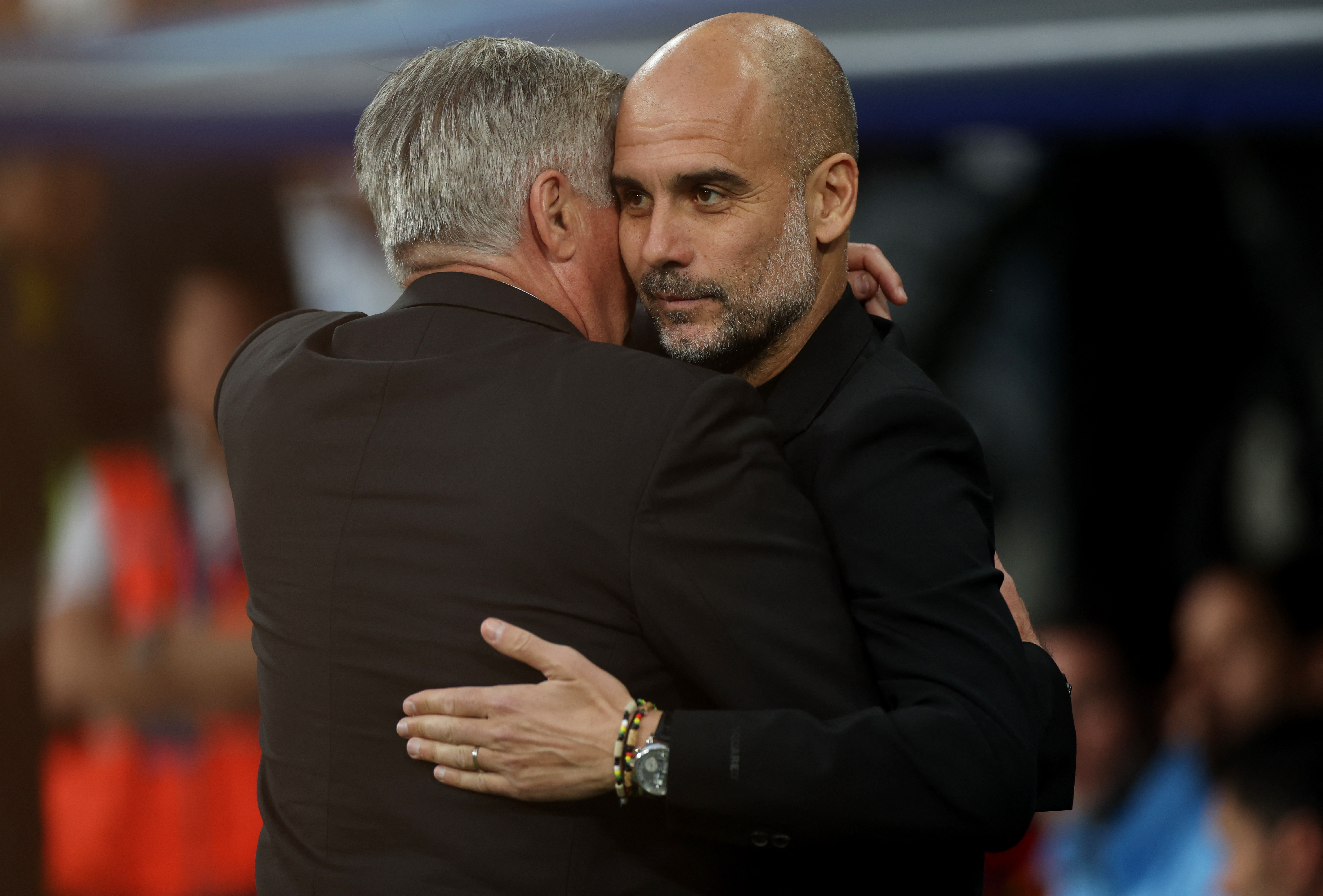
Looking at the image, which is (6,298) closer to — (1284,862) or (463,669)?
(463,669)

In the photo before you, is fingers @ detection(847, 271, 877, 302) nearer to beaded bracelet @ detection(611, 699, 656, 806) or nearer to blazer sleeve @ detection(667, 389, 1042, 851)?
blazer sleeve @ detection(667, 389, 1042, 851)

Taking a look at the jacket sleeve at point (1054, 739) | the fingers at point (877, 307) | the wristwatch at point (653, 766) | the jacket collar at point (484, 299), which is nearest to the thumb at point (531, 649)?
the wristwatch at point (653, 766)

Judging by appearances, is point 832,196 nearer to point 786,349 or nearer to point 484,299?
point 786,349

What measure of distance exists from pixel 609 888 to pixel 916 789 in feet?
1.08

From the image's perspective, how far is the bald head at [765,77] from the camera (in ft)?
4.91

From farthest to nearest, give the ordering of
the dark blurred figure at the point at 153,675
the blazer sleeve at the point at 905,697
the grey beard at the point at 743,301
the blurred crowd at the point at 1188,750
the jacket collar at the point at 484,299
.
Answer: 1. the blurred crowd at the point at 1188,750
2. the dark blurred figure at the point at 153,675
3. the grey beard at the point at 743,301
4. the jacket collar at the point at 484,299
5. the blazer sleeve at the point at 905,697

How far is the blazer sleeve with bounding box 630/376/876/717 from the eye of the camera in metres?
1.14

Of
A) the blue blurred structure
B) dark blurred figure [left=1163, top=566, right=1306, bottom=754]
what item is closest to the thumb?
the blue blurred structure

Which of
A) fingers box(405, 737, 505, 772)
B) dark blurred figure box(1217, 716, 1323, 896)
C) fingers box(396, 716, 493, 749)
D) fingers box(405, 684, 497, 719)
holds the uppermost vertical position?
fingers box(405, 684, 497, 719)

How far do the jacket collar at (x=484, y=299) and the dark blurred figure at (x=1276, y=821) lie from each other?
3.07 m

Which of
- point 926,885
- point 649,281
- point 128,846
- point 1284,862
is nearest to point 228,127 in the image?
point 128,846

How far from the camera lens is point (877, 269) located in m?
1.79

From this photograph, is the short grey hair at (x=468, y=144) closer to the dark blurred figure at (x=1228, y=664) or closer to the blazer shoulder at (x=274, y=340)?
the blazer shoulder at (x=274, y=340)

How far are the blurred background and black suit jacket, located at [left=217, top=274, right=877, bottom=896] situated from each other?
7.00 ft
